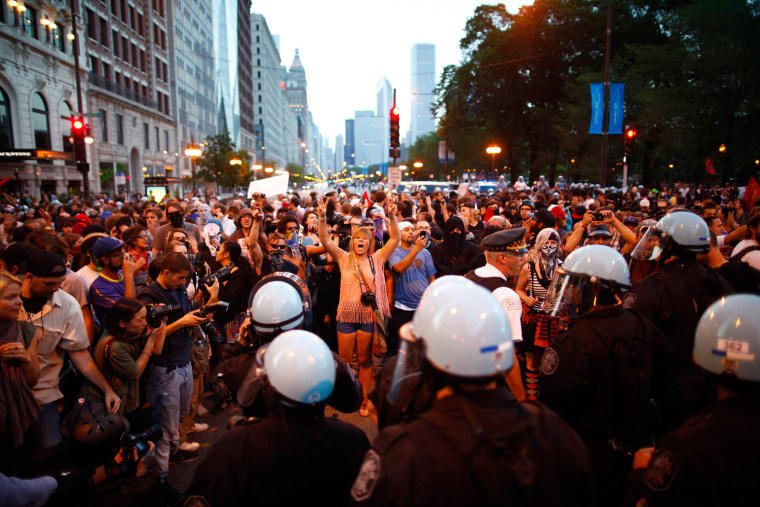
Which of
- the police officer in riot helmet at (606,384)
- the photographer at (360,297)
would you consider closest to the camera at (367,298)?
the photographer at (360,297)

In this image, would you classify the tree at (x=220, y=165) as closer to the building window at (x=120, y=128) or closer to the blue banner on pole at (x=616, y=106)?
the building window at (x=120, y=128)

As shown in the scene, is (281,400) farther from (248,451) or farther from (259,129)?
(259,129)

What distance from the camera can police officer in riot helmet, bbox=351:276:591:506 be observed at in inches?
63.3

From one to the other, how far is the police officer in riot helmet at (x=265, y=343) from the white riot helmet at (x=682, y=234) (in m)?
2.52

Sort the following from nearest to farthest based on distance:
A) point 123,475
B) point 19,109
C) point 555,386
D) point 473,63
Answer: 1. point 555,386
2. point 123,475
3. point 19,109
4. point 473,63

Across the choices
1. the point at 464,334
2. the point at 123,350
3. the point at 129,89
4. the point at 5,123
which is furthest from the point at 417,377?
the point at 129,89

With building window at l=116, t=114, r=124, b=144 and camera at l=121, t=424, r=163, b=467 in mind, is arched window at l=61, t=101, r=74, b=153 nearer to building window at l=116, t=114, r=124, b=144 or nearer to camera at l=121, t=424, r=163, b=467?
building window at l=116, t=114, r=124, b=144

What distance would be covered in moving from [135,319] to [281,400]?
2.25 metres

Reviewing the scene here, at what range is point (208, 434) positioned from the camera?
5375mm

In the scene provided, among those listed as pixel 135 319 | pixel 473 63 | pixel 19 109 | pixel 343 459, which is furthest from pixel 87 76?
pixel 343 459

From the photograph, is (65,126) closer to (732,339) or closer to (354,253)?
(354,253)

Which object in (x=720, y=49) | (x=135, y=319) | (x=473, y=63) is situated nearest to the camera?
(x=135, y=319)

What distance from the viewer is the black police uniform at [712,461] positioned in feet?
6.01

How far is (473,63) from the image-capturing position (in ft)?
148
